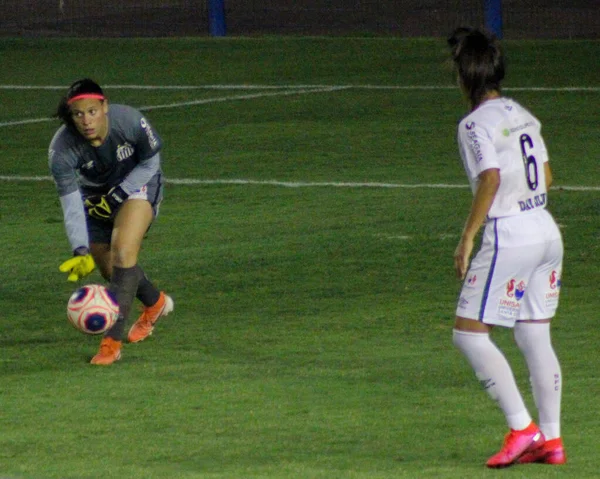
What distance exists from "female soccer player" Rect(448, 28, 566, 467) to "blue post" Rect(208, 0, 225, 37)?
1000 inches

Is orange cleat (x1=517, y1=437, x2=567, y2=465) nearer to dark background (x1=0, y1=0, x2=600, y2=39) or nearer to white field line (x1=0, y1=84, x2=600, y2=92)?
white field line (x1=0, y1=84, x2=600, y2=92)

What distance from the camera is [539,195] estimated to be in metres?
6.39

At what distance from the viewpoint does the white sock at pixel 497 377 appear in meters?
6.33

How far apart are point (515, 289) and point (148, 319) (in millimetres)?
3485

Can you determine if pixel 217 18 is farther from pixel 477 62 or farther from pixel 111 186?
pixel 477 62

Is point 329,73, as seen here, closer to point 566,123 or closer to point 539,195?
point 566,123

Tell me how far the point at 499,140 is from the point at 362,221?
23.2 ft

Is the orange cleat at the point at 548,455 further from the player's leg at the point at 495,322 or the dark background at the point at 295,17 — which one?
the dark background at the point at 295,17

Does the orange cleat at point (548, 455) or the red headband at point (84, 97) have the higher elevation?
the red headband at point (84, 97)

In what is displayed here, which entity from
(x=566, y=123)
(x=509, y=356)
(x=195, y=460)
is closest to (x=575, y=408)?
(x=509, y=356)

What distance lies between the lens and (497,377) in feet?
20.8

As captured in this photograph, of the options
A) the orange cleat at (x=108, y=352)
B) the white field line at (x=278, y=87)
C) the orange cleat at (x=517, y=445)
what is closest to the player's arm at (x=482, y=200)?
Answer: the orange cleat at (x=517, y=445)

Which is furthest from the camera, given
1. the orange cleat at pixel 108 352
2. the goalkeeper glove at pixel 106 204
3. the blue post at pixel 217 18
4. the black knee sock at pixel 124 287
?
→ the blue post at pixel 217 18

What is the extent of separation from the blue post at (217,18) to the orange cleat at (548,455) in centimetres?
2573
